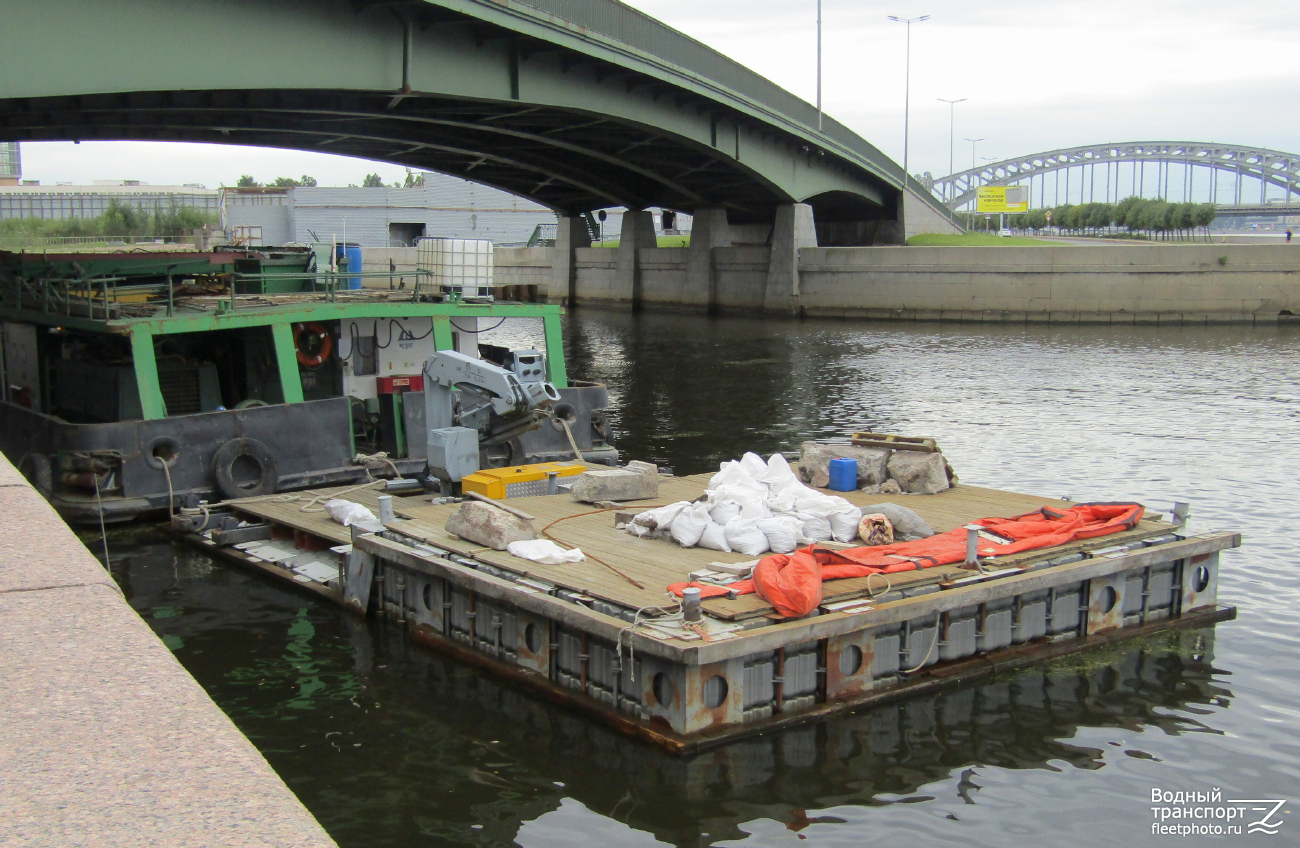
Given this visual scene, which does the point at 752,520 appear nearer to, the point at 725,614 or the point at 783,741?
the point at 725,614

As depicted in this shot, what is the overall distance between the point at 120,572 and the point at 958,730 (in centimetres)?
1119

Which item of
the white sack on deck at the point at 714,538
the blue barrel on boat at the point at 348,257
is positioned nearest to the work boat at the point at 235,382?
the blue barrel on boat at the point at 348,257

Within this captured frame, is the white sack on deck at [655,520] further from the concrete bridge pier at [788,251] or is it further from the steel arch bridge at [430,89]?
the concrete bridge pier at [788,251]

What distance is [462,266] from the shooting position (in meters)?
21.4

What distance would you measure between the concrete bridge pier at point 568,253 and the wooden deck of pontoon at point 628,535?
60.3 m

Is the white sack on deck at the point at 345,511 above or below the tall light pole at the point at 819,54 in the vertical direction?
below

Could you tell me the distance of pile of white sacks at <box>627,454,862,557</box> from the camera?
12391mm

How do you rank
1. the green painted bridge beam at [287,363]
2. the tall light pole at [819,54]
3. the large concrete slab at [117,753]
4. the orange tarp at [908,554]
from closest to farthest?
the large concrete slab at [117,753] < the orange tarp at [908,554] < the green painted bridge beam at [287,363] < the tall light pole at [819,54]

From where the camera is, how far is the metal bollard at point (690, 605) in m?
9.78

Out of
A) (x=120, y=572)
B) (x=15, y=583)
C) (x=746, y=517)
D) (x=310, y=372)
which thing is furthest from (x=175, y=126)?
(x=15, y=583)

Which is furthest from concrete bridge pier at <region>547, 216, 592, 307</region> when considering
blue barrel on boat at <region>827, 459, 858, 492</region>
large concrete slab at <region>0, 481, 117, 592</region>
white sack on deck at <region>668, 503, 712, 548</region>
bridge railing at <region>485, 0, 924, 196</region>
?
large concrete slab at <region>0, 481, 117, 592</region>

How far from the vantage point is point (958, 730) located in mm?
10562

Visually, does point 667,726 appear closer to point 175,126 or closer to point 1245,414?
point 1245,414

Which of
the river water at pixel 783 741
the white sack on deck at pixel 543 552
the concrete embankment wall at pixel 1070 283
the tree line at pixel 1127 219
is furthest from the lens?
the tree line at pixel 1127 219
